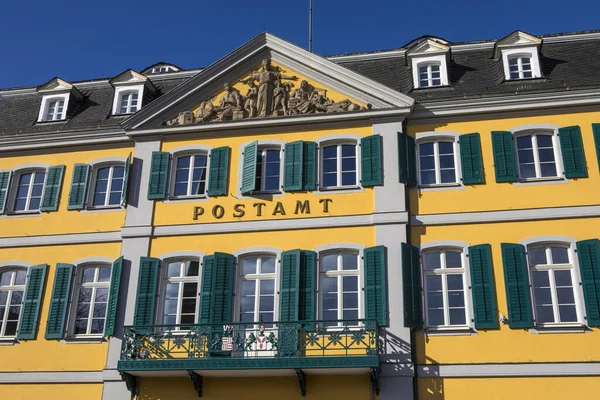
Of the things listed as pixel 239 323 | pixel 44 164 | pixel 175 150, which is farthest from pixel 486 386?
pixel 44 164

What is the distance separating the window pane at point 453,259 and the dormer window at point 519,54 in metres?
5.57

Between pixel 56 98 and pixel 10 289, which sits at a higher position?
pixel 56 98

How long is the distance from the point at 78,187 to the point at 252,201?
17.0 ft

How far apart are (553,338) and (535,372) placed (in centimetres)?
88

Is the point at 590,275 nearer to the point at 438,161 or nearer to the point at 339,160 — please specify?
the point at 438,161

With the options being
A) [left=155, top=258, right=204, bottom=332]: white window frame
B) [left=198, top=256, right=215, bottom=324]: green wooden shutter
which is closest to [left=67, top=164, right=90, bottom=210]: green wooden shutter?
[left=155, top=258, right=204, bottom=332]: white window frame

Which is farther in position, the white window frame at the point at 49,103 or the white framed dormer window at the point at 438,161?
the white window frame at the point at 49,103

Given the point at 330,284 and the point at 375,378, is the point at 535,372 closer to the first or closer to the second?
the point at 375,378

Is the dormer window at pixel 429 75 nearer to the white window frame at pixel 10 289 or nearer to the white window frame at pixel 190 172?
the white window frame at pixel 190 172

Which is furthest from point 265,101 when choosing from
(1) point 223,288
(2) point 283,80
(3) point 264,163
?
(1) point 223,288

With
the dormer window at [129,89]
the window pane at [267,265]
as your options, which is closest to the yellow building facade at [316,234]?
the window pane at [267,265]

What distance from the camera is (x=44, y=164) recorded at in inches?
806

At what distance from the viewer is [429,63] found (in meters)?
20.1

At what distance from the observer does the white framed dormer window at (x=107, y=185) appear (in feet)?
64.2
